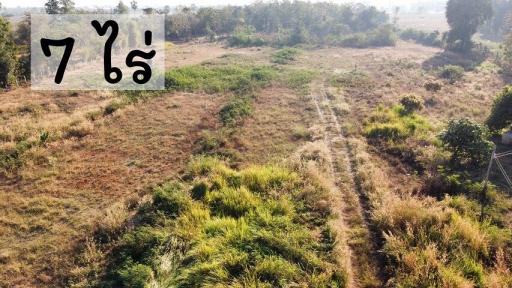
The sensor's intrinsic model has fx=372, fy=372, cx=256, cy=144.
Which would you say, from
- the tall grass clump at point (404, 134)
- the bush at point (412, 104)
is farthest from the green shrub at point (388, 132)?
the bush at point (412, 104)

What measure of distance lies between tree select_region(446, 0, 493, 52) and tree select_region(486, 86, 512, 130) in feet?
121

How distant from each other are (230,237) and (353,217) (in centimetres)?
354

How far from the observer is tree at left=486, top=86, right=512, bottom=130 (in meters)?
15.6

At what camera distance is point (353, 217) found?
10.1 meters

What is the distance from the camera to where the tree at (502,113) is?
51.3ft

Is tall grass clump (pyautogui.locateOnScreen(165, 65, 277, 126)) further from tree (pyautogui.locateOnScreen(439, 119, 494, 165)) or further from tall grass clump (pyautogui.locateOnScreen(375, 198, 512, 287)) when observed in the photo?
tall grass clump (pyautogui.locateOnScreen(375, 198, 512, 287))

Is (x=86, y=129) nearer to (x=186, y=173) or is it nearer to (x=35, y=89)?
(x=186, y=173)

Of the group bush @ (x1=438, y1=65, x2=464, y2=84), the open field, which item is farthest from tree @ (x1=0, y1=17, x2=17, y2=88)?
bush @ (x1=438, y1=65, x2=464, y2=84)

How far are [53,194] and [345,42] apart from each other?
53.1 m

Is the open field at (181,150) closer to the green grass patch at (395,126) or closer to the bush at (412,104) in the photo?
the green grass patch at (395,126)

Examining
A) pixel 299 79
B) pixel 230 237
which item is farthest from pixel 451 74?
pixel 230 237

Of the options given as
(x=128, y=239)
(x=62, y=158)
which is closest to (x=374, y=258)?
(x=128, y=239)

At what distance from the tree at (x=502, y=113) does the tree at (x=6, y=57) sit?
28223 millimetres

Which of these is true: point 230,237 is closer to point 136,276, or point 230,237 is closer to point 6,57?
point 136,276
